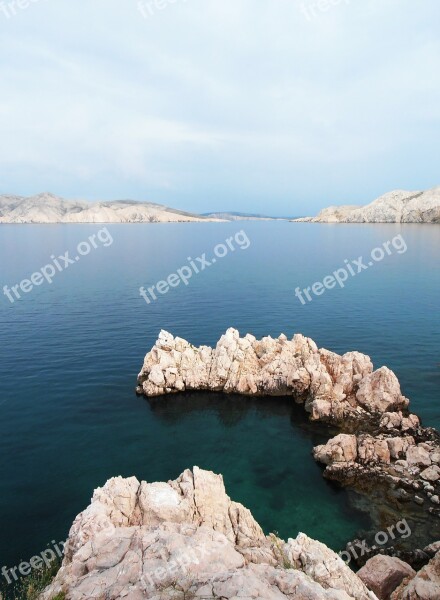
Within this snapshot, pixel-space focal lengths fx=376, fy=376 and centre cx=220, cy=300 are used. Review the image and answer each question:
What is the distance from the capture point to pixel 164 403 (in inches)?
1898

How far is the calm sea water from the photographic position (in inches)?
1241

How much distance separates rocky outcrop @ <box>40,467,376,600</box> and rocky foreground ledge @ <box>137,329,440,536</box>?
1292 centimetres

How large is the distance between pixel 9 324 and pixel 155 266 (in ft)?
238

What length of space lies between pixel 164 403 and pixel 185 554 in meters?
29.4

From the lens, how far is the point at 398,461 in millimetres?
35156
